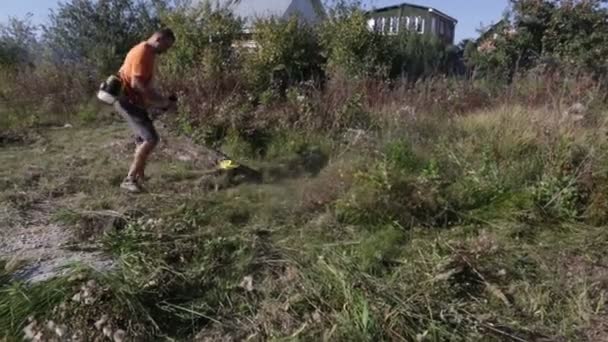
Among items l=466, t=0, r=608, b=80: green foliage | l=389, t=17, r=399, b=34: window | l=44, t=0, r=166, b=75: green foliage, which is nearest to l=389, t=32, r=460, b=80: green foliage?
l=389, t=17, r=399, b=34: window

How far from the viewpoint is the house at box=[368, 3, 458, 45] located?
15.9 metres

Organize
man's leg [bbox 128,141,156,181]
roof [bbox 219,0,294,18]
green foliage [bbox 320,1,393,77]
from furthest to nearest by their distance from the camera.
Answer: roof [bbox 219,0,294,18] → green foliage [bbox 320,1,393,77] → man's leg [bbox 128,141,156,181]

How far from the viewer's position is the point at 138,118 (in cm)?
552

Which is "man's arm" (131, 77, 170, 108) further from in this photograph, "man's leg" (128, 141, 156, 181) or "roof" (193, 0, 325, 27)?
"roof" (193, 0, 325, 27)

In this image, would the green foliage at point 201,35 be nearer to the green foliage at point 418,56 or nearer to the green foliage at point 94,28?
the green foliage at point 94,28

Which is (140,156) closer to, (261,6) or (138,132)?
(138,132)

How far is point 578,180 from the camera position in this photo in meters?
4.73

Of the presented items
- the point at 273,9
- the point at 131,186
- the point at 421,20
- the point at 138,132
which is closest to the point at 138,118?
the point at 138,132

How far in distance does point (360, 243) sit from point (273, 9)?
16.8 m

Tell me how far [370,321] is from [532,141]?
130 inches

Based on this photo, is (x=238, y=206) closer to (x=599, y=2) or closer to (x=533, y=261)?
(x=533, y=261)

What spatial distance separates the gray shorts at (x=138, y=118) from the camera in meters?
5.46

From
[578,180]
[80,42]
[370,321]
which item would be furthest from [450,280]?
[80,42]

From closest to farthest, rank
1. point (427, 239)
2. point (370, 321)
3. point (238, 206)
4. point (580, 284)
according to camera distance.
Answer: point (370, 321) → point (580, 284) → point (427, 239) → point (238, 206)
